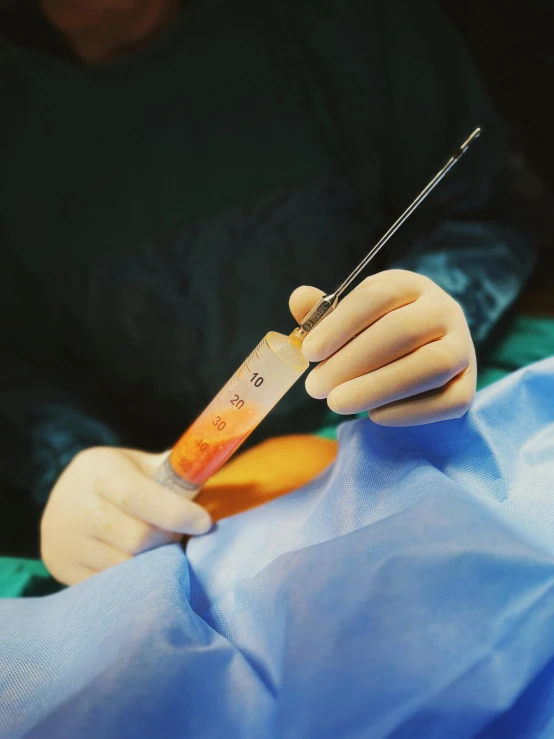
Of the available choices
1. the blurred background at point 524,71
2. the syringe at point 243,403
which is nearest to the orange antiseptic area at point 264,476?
the syringe at point 243,403

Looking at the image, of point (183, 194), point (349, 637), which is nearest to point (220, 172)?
point (183, 194)

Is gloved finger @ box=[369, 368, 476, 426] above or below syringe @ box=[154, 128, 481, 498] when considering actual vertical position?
below

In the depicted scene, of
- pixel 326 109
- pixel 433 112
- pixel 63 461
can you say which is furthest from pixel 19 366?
pixel 433 112

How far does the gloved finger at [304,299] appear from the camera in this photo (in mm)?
482

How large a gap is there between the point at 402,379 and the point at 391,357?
2 cm

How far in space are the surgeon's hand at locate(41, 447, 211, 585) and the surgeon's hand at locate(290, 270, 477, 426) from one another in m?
0.20

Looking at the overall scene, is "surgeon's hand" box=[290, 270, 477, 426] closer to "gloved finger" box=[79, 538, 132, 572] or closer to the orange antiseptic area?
the orange antiseptic area

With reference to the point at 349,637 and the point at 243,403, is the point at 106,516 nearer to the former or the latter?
the point at 243,403

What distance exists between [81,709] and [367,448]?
27 cm

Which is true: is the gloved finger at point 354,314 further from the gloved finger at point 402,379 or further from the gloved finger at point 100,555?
the gloved finger at point 100,555

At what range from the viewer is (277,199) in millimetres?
857

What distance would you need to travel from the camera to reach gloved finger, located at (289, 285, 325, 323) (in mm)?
482

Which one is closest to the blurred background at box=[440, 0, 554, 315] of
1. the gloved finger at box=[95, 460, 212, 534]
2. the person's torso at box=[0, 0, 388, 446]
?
the person's torso at box=[0, 0, 388, 446]

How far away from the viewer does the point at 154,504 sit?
0.55 meters
